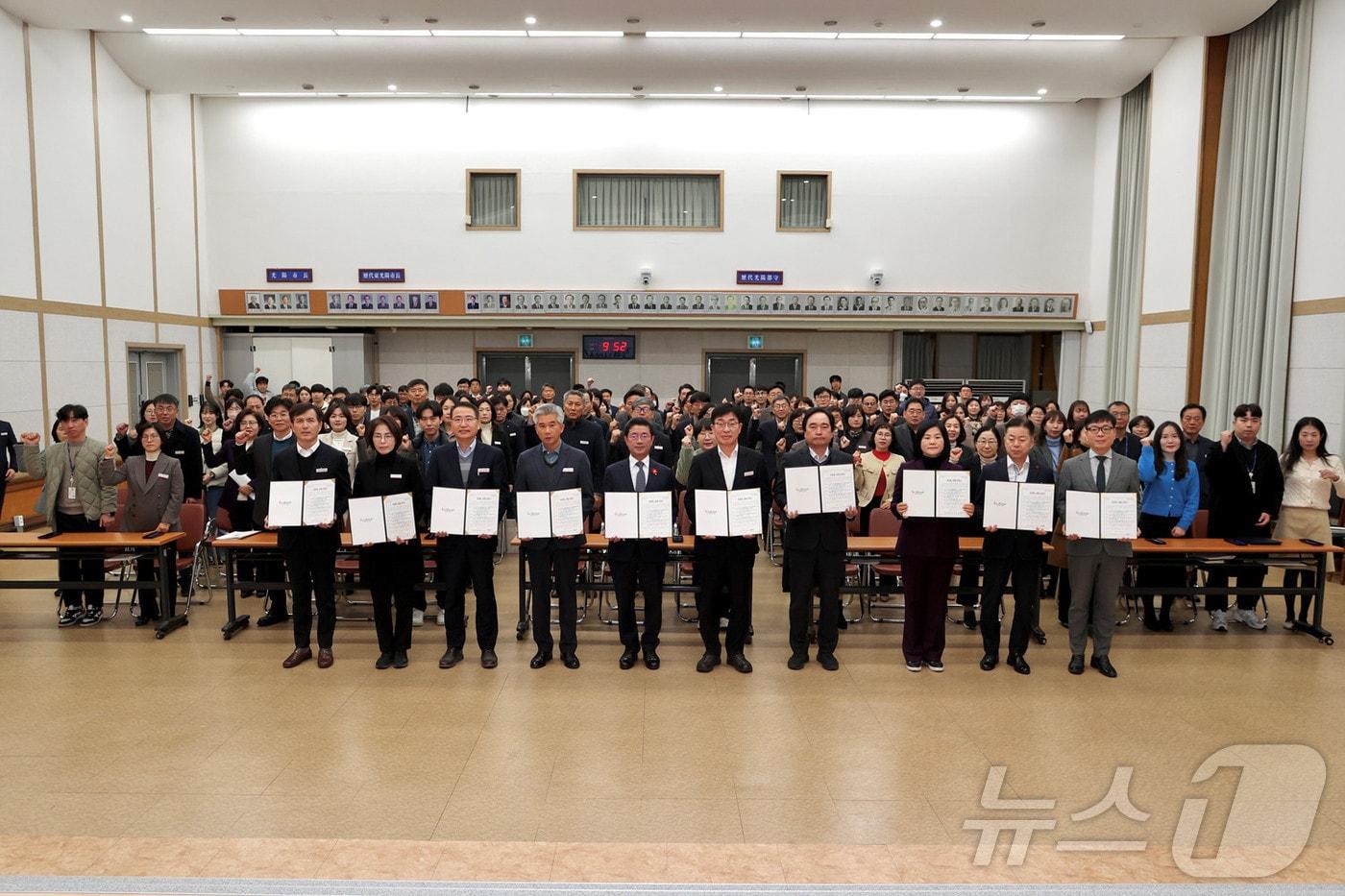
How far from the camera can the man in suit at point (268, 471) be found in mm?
6059

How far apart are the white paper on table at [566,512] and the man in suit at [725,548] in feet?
2.50

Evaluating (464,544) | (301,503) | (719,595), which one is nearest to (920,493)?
(719,595)

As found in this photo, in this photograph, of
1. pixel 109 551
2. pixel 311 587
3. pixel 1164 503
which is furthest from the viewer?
pixel 1164 503

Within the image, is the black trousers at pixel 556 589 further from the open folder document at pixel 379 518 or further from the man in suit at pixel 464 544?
the open folder document at pixel 379 518

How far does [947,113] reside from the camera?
15016mm

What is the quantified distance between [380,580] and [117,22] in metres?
10.2

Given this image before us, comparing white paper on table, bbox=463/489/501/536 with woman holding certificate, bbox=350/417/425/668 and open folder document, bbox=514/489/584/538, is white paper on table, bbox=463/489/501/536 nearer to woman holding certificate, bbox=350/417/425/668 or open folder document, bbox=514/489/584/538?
A: open folder document, bbox=514/489/584/538

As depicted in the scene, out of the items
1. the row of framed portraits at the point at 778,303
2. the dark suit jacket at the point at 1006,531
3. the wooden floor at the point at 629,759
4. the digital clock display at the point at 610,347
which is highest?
the row of framed portraits at the point at 778,303

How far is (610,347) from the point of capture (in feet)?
51.5

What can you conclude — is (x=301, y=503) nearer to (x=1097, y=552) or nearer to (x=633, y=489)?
(x=633, y=489)

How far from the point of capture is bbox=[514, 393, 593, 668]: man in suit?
18.4ft

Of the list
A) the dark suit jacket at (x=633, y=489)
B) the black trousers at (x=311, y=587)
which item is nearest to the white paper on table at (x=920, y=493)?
the dark suit jacket at (x=633, y=489)

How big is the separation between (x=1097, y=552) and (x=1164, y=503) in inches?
66.2

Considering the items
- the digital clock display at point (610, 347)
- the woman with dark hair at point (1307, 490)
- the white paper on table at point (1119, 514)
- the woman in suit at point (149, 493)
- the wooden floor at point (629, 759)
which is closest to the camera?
the wooden floor at point (629, 759)
